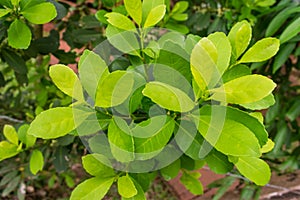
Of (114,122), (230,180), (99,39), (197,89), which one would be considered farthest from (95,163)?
(230,180)

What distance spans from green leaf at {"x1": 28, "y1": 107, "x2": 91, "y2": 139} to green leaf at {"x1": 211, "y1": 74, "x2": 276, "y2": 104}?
193mm

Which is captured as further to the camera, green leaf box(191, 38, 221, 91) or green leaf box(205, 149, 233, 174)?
green leaf box(205, 149, 233, 174)

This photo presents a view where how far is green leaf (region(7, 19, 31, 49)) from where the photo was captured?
0.74m

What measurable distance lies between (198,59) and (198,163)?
45 centimetres

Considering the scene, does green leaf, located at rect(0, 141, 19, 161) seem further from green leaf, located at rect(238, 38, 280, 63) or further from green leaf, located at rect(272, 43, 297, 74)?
green leaf, located at rect(272, 43, 297, 74)

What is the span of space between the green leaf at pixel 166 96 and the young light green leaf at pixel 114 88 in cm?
4

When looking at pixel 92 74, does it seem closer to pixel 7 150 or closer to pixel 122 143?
pixel 122 143

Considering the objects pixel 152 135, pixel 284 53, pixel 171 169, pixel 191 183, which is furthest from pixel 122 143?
pixel 284 53

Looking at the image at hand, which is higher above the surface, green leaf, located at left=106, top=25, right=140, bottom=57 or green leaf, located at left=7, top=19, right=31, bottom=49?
green leaf, located at left=106, top=25, right=140, bottom=57

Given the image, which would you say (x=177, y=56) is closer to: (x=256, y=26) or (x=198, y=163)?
(x=198, y=163)

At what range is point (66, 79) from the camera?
56 centimetres

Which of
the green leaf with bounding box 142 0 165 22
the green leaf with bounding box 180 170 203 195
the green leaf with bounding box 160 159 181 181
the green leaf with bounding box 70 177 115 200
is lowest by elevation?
the green leaf with bounding box 180 170 203 195

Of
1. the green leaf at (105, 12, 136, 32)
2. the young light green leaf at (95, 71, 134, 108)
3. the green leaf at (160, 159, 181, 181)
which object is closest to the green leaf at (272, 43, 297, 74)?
the green leaf at (160, 159, 181, 181)

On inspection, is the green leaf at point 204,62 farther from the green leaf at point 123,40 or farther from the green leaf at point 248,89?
the green leaf at point 123,40
